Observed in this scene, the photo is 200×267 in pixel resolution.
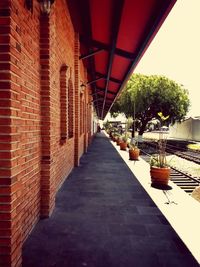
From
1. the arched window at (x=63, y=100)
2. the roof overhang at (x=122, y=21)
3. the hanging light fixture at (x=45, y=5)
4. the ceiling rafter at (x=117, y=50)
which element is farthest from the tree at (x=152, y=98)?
the hanging light fixture at (x=45, y=5)

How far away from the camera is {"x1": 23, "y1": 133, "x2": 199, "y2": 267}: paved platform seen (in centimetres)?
268

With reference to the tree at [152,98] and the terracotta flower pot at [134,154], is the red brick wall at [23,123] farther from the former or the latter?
the tree at [152,98]

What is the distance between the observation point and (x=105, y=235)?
10.7 feet

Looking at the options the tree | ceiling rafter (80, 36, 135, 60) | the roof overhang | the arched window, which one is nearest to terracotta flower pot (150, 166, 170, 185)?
the arched window

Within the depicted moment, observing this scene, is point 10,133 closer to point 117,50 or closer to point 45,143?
point 45,143

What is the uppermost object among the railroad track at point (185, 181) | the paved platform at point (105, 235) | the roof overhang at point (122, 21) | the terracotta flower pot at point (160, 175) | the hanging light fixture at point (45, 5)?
the roof overhang at point (122, 21)

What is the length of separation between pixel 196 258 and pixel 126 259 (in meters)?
0.81

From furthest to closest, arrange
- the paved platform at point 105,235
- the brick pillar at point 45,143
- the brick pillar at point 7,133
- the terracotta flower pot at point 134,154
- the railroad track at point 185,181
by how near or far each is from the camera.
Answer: the terracotta flower pot at point 134,154 → the railroad track at point 185,181 → the brick pillar at point 45,143 → the paved platform at point 105,235 → the brick pillar at point 7,133

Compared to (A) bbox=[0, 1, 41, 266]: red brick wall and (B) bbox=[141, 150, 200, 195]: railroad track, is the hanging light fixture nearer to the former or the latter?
(A) bbox=[0, 1, 41, 266]: red brick wall

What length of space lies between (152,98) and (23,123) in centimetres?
2548

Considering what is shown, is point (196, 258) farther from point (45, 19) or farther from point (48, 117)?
point (45, 19)

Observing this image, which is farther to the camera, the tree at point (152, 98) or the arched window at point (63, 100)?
the tree at point (152, 98)

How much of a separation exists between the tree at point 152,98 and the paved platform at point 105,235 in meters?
22.7

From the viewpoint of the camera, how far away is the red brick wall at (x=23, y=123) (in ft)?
6.94
